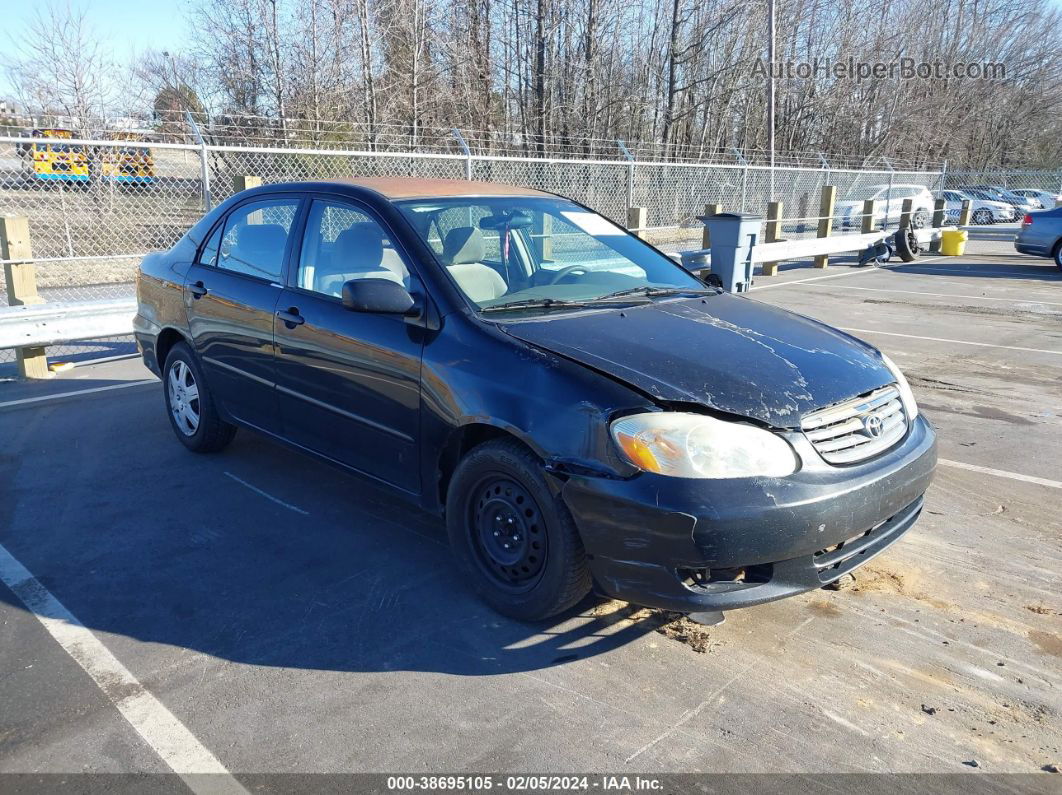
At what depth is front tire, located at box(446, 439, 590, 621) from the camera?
3.07m

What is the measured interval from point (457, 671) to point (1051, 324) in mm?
10440

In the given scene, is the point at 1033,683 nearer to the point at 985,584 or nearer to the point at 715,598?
the point at 985,584

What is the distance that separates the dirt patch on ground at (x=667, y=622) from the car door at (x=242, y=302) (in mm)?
2120

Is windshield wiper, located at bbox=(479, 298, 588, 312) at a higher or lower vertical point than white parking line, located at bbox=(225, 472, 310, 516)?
higher

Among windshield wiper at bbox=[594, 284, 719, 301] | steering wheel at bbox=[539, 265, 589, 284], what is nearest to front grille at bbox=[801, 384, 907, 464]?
windshield wiper at bbox=[594, 284, 719, 301]

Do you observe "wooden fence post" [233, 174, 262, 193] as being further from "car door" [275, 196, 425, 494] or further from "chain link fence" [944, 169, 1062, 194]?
"chain link fence" [944, 169, 1062, 194]

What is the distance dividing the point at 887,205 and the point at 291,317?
64.7 ft

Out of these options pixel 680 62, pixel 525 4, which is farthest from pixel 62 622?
pixel 680 62

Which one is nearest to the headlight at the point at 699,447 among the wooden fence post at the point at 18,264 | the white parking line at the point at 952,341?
the wooden fence post at the point at 18,264

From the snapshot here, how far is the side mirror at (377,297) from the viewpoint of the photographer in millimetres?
3553

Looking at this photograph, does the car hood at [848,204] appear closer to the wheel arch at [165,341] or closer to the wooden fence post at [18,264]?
the wooden fence post at [18,264]

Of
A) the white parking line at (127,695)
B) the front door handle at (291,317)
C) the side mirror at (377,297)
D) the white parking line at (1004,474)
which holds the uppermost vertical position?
the side mirror at (377,297)

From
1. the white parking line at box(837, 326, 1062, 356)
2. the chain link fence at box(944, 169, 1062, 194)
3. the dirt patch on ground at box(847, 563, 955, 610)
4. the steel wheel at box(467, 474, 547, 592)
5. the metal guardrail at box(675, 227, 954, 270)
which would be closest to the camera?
the steel wheel at box(467, 474, 547, 592)

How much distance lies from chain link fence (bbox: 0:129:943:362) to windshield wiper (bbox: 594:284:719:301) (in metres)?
6.32
